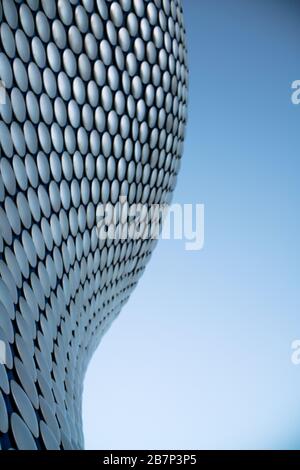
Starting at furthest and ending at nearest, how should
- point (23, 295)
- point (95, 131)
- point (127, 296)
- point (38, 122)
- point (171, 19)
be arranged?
point (127, 296) → point (171, 19) → point (95, 131) → point (38, 122) → point (23, 295)

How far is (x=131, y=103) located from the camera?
1705 cm

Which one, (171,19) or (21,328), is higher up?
(171,19)

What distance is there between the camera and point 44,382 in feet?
28.5

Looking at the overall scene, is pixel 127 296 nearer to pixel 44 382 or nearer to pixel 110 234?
pixel 110 234

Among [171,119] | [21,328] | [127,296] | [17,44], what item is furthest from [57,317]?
[127,296]

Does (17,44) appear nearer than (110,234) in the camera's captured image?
Yes

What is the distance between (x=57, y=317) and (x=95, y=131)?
4992 millimetres

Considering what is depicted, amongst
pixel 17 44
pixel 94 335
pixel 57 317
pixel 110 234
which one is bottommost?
pixel 94 335

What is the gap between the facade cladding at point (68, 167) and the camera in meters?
8.76

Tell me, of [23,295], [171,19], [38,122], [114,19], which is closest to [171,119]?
[171,19]

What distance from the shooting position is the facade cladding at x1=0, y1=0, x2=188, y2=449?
876 cm

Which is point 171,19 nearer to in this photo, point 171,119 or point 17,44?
point 171,119

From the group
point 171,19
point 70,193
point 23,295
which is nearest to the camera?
point 23,295

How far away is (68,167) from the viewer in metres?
13.3
